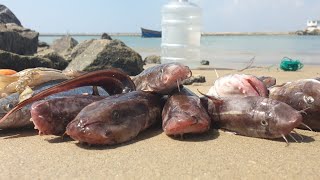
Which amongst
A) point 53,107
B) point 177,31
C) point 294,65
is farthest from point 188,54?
point 53,107

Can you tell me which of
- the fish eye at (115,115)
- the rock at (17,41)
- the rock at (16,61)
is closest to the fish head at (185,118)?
the fish eye at (115,115)

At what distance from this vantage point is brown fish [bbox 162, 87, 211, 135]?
380cm

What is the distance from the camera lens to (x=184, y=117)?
150 inches

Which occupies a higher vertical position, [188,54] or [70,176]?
[70,176]

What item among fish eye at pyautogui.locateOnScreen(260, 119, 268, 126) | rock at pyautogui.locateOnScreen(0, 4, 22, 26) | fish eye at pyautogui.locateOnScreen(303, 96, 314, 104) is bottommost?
rock at pyautogui.locateOnScreen(0, 4, 22, 26)

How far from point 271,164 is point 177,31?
11.2 metres

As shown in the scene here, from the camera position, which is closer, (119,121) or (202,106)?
(119,121)

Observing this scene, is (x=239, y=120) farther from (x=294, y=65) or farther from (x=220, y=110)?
(x=294, y=65)

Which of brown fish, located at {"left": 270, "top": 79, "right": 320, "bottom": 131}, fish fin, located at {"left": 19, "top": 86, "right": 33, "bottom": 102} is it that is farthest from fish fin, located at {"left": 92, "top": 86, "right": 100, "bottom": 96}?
brown fish, located at {"left": 270, "top": 79, "right": 320, "bottom": 131}

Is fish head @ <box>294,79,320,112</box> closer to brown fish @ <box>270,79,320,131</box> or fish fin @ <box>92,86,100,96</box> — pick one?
brown fish @ <box>270,79,320,131</box>

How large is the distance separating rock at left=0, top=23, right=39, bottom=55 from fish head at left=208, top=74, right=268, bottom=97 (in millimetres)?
12051

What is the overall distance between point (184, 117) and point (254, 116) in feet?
2.05

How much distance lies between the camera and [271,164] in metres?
3.20

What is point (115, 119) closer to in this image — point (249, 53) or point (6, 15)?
point (249, 53)
